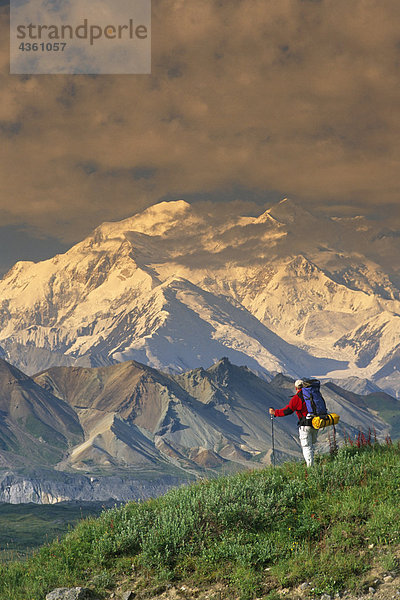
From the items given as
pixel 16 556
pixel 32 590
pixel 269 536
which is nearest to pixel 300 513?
pixel 269 536

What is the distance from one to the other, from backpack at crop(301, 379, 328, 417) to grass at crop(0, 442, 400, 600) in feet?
4.99

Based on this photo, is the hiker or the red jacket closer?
the hiker

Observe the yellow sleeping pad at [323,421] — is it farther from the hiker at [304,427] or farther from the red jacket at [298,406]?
the red jacket at [298,406]

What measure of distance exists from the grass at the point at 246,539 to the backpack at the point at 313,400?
152 centimetres

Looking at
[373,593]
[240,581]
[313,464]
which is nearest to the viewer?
[373,593]

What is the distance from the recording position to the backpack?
2044cm

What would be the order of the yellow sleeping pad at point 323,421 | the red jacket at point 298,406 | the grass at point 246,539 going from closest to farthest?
1. the grass at point 246,539
2. the yellow sleeping pad at point 323,421
3. the red jacket at point 298,406

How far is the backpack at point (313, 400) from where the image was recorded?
20.4 meters

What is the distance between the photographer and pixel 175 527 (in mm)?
17938

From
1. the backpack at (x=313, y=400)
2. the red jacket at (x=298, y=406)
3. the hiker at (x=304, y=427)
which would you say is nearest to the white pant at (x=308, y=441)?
the hiker at (x=304, y=427)

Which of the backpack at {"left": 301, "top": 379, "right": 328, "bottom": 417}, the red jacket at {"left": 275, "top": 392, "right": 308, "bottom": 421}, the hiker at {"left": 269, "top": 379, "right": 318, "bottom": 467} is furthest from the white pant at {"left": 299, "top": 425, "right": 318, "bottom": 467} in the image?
the backpack at {"left": 301, "top": 379, "right": 328, "bottom": 417}

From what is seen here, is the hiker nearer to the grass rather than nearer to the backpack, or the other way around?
the backpack

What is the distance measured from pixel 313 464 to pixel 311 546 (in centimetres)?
375

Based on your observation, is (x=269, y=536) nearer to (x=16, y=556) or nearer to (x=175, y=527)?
(x=175, y=527)
